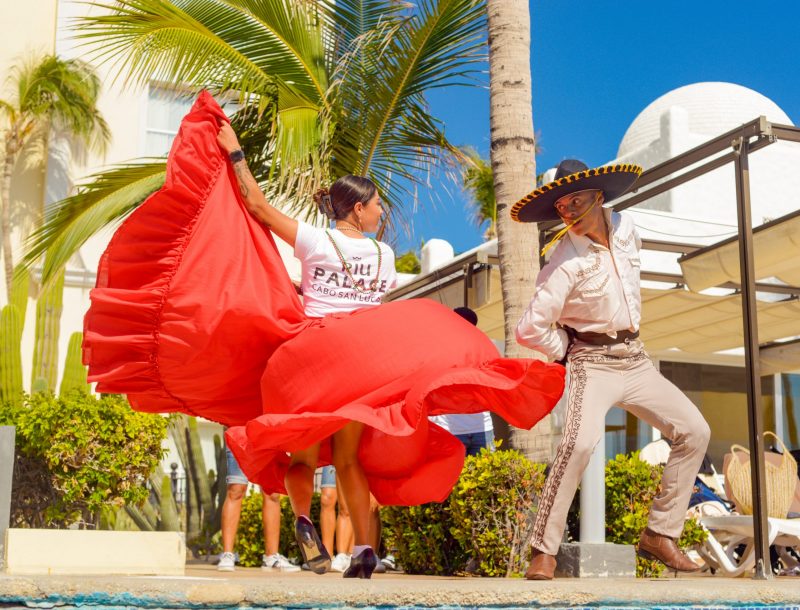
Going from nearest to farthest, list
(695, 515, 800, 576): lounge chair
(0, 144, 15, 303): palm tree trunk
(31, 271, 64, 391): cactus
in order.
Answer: (695, 515, 800, 576): lounge chair, (31, 271, 64, 391): cactus, (0, 144, 15, 303): palm tree trunk

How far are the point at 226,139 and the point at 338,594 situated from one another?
2253 millimetres

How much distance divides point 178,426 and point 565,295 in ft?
27.4

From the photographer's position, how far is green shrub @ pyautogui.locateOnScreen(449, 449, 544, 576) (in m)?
6.45

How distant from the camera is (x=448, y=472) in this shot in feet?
15.2

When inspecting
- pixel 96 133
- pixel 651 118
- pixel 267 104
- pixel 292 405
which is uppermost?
pixel 651 118

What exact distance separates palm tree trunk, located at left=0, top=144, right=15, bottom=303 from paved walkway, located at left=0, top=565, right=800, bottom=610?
14.5 meters

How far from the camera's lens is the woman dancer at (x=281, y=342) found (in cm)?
413

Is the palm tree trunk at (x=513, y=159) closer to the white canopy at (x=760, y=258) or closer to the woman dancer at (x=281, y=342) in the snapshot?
the white canopy at (x=760, y=258)

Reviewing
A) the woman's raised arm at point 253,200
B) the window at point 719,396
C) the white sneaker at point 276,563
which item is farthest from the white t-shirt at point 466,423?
the window at point 719,396

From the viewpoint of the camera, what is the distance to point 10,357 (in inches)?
513

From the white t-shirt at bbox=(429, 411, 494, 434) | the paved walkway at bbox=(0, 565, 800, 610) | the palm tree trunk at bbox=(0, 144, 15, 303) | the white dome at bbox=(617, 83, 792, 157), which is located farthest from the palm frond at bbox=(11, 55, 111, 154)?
the paved walkway at bbox=(0, 565, 800, 610)

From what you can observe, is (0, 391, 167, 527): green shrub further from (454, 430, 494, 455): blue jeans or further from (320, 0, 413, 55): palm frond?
(320, 0, 413, 55): palm frond

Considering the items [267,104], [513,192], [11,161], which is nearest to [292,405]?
[513,192]

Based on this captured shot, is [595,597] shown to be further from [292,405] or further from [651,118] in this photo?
[651,118]
